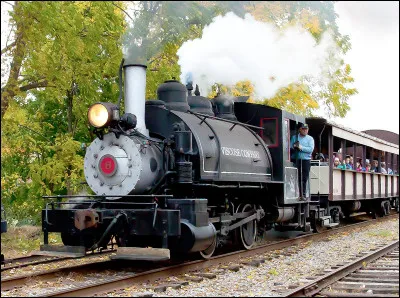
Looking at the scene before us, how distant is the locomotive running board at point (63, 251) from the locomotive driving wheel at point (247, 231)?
338cm

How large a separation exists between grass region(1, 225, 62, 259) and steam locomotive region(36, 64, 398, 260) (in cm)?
280

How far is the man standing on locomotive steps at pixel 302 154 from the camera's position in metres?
12.0

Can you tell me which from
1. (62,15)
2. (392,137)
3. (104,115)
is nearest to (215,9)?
(62,15)

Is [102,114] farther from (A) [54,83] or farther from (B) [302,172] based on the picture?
(B) [302,172]

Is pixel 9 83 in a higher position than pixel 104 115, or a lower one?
higher

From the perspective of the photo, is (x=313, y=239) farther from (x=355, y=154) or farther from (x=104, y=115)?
(x=104, y=115)

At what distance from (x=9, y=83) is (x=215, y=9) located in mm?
5560

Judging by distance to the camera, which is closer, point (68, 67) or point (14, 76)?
point (14, 76)

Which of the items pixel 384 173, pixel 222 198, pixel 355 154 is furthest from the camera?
pixel 384 173

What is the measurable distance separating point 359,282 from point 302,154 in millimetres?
4963

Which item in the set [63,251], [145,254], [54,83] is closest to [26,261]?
[63,251]

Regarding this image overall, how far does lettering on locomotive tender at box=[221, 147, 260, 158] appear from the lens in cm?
915

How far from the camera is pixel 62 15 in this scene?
10594 mm

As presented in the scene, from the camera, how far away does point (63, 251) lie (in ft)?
25.8
